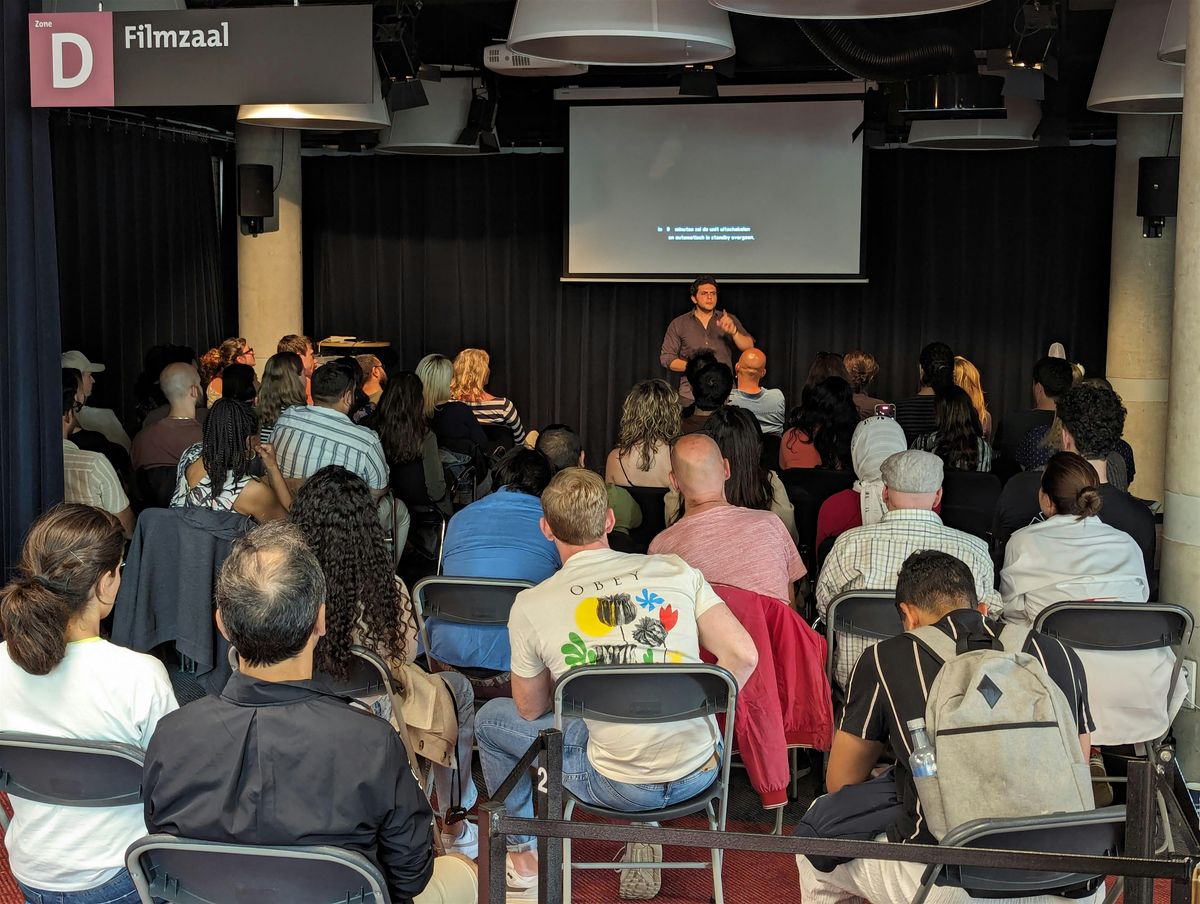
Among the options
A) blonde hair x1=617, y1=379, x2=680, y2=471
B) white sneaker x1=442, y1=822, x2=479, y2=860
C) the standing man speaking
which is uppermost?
the standing man speaking

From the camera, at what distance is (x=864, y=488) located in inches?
192

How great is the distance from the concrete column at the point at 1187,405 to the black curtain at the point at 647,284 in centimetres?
637

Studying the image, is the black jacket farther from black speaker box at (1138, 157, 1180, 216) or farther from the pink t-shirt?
black speaker box at (1138, 157, 1180, 216)

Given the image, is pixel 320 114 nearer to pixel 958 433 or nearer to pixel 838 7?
pixel 838 7

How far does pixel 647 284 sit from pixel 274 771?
9.23 metres

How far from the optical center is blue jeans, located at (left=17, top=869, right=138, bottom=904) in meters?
2.58

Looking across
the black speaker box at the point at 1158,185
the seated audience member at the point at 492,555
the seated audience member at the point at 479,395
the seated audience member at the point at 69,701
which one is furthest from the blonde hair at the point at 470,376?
the seated audience member at the point at 69,701

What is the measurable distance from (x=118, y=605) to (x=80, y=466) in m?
1.35

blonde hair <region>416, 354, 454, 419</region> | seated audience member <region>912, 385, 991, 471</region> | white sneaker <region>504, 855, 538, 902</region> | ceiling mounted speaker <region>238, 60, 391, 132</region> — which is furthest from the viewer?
ceiling mounted speaker <region>238, 60, 391, 132</region>

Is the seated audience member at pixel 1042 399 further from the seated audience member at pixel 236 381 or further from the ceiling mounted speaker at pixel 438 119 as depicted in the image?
the ceiling mounted speaker at pixel 438 119

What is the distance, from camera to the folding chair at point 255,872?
202cm

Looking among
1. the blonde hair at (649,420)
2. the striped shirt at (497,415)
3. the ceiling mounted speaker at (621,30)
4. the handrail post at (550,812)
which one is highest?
the ceiling mounted speaker at (621,30)

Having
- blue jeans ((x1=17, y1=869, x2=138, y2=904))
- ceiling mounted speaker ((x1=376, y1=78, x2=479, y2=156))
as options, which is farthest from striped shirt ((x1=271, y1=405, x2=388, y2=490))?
ceiling mounted speaker ((x1=376, y1=78, x2=479, y2=156))

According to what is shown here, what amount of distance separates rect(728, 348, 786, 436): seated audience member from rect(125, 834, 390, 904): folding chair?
567 cm
